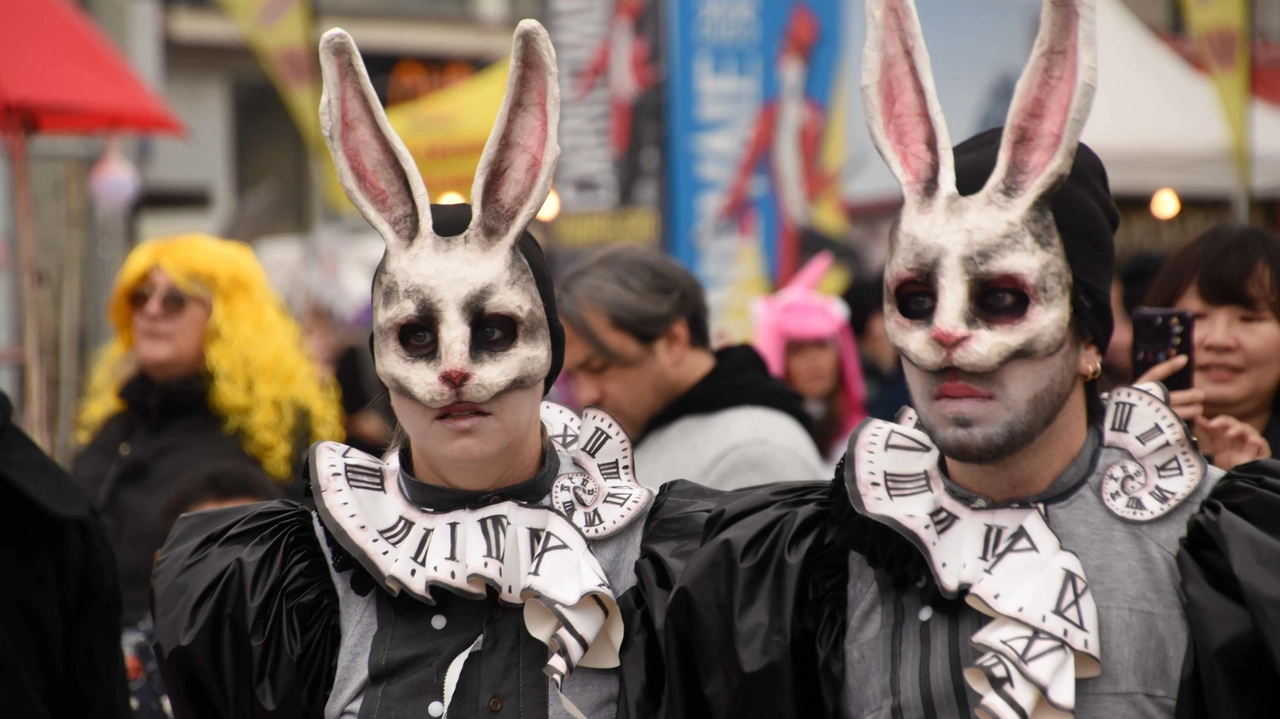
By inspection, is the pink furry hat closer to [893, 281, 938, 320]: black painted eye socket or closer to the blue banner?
the blue banner

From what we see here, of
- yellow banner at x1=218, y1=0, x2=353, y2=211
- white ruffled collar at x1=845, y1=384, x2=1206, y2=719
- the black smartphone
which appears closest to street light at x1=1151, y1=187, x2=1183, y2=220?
the black smartphone

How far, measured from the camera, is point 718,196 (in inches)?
235

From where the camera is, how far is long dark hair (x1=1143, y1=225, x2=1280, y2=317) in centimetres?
300

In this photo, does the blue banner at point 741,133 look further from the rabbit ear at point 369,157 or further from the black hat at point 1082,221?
the black hat at point 1082,221

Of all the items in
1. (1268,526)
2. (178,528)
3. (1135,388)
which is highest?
(1135,388)

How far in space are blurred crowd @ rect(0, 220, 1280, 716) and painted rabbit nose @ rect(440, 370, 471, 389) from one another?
21 cm

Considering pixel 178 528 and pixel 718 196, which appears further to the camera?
→ pixel 718 196

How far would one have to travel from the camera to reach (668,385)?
11.7ft

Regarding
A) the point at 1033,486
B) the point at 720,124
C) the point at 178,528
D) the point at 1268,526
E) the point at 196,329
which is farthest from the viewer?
the point at 720,124

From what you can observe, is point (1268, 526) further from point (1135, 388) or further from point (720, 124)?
point (720, 124)

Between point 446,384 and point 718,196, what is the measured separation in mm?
3746

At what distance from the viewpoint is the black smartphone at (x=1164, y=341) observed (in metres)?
2.82

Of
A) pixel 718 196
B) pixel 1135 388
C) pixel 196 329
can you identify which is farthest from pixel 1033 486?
pixel 718 196

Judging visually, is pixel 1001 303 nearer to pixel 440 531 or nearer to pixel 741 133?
pixel 440 531
